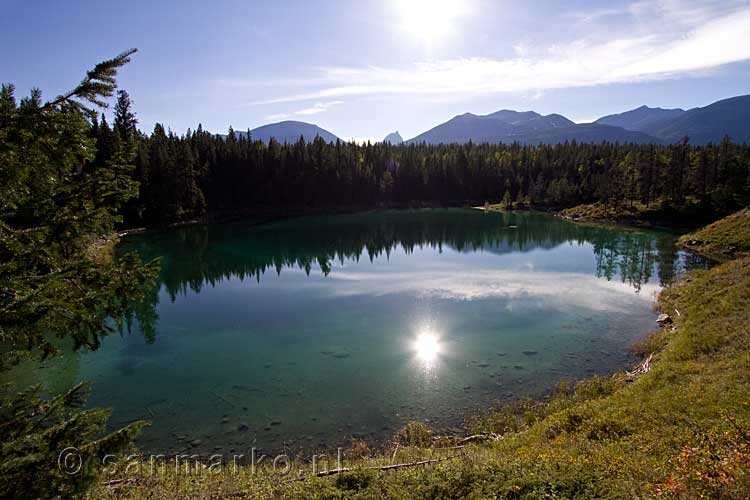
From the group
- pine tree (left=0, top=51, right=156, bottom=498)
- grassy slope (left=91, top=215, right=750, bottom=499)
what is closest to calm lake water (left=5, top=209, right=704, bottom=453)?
grassy slope (left=91, top=215, right=750, bottom=499)

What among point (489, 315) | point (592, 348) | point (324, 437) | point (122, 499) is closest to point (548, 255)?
point (489, 315)

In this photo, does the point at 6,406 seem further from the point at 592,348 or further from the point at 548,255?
the point at 548,255

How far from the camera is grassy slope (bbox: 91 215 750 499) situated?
9.09 meters

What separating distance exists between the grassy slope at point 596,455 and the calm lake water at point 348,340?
12.6ft

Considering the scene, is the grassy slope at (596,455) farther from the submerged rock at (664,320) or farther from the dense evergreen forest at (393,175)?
the dense evergreen forest at (393,175)

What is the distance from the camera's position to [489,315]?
31.7 meters

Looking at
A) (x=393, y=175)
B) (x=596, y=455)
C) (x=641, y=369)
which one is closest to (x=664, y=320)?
(x=641, y=369)

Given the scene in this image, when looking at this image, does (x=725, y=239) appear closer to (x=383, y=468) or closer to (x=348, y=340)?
(x=348, y=340)

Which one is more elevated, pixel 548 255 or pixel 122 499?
pixel 122 499

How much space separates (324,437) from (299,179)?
323 feet
